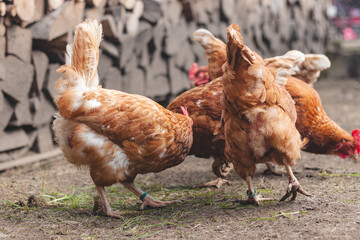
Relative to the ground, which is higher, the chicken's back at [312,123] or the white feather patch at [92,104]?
the white feather patch at [92,104]

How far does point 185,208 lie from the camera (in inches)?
124

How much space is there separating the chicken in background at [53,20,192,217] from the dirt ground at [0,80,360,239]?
1.03 ft

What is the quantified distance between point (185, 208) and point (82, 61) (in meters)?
1.28

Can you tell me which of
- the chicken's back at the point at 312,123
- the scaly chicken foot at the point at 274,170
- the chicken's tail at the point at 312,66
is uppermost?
the chicken's tail at the point at 312,66

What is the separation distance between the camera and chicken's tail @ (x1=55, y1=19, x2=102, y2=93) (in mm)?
2961

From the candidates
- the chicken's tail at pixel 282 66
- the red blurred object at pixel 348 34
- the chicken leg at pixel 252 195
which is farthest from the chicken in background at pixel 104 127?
the red blurred object at pixel 348 34

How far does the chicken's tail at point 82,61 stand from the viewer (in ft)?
9.71

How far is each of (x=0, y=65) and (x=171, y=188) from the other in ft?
6.39

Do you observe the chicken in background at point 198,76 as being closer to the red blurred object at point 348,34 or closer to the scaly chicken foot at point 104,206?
the scaly chicken foot at point 104,206

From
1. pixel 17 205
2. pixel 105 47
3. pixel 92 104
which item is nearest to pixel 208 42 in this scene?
pixel 105 47

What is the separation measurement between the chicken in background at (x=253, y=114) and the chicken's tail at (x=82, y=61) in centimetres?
93

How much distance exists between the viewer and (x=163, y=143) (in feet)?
9.71

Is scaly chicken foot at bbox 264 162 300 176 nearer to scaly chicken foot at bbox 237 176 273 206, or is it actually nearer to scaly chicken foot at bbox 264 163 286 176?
scaly chicken foot at bbox 264 163 286 176

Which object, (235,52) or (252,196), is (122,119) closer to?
(235,52)
